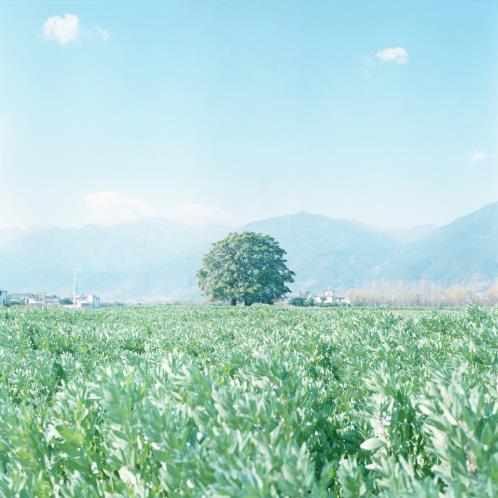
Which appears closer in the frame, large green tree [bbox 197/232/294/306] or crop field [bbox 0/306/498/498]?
crop field [bbox 0/306/498/498]

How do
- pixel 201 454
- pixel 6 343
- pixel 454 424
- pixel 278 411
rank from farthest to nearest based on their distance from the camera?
pixel 6 343
pixel 278 411
pixel 201 454
pixel 454 424

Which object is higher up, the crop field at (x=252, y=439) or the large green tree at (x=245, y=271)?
the large green tree at (x=245, y=271)

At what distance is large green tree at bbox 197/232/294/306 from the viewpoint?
251 ft

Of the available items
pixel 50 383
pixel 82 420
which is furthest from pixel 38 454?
pixel 50 383

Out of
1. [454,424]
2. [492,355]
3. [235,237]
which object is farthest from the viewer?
[235,237]

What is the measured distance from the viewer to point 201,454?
69.4 inches

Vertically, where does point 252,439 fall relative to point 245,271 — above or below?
below

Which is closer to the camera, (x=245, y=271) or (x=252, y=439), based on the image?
(x=252, y=439)

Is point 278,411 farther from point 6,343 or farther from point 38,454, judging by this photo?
point 6,343

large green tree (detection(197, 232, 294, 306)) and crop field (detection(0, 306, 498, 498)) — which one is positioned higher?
large green tree (detection(197, 232, 294, 306))

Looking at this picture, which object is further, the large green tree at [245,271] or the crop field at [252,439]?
the large green tree at [245,271]

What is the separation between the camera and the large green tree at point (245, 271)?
7650 centimetres

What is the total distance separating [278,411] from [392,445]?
0.53 meters

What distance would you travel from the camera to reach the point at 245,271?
79.4 meters
